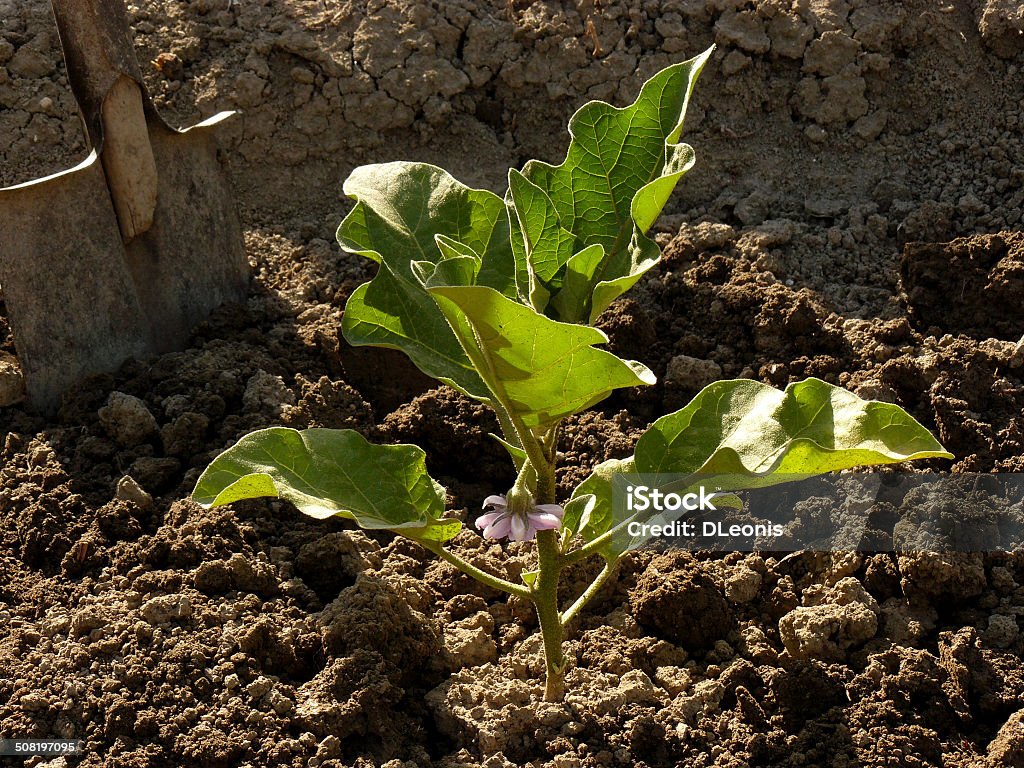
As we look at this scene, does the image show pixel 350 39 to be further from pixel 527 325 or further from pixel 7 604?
pixel 527 325

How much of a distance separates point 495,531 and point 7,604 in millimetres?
1263

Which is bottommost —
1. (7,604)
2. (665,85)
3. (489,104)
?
(7,604)

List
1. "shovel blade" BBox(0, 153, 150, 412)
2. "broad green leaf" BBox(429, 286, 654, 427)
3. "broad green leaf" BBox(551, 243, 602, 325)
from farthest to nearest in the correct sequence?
1. "shovel blade" BBox(0, 153, 150, 412)
2. "broad green leaf" BBox(551, 243, 602, 325)
3. "broad green leaf" BBox(429, 286, 654, 427)

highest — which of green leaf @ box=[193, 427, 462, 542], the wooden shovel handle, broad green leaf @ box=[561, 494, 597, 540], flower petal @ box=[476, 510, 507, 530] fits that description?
the wooden shovel handle

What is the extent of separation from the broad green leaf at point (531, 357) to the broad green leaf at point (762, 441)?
→ 24cm

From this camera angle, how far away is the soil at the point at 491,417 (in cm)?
222

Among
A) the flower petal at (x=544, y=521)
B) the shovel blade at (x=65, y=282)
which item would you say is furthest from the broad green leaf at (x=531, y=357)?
the shovel blade at (x=65, y=282)

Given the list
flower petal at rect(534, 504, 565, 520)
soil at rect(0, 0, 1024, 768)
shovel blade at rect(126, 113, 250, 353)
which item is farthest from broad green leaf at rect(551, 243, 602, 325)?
shovel blade at rect(126, 113, 250, 353)

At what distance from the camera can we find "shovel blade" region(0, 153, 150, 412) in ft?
10.3

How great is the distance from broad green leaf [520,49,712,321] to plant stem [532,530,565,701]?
0.46m

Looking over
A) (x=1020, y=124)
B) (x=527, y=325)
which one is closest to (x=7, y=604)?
(x=527, y=325)

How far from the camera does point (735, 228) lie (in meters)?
3.47

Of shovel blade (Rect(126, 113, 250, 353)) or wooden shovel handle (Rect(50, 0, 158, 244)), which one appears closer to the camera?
wooden shovel handle (Rect(50, 0, 158, 244))

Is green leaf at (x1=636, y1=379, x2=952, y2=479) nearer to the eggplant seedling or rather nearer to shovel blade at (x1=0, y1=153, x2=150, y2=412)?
the eggplant seedling
